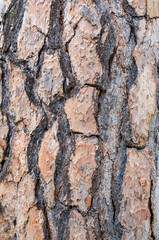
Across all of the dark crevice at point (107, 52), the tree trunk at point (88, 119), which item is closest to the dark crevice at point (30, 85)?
the tree trunk at point (88, 119)

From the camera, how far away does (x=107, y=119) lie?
65 centimetres

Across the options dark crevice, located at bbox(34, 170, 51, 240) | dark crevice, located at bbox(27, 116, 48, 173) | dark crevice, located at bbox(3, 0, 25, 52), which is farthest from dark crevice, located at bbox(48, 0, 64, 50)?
dark crevice, located at bbox(34, 170, 51, 240)

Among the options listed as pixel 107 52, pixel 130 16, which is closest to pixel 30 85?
Result: pixel 107 52

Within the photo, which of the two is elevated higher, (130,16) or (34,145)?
(130,16)

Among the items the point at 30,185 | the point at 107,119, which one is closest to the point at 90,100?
the point at 107,119

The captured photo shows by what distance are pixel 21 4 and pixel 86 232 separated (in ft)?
2.17

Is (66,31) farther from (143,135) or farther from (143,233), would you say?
(143,233)

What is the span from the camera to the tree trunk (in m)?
0.64

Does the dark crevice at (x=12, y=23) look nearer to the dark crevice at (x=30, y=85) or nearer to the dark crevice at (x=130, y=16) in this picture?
the dark crevice at (x=30, y=85)

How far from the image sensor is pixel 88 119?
2.09 feet

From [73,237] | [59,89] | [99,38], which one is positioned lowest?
[73,237]

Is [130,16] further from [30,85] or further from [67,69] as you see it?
[30,85]

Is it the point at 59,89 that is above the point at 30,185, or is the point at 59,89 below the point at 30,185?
above

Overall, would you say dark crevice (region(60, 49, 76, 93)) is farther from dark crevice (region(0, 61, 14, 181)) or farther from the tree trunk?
dark crevice (region(0, 61, 14, 181))
